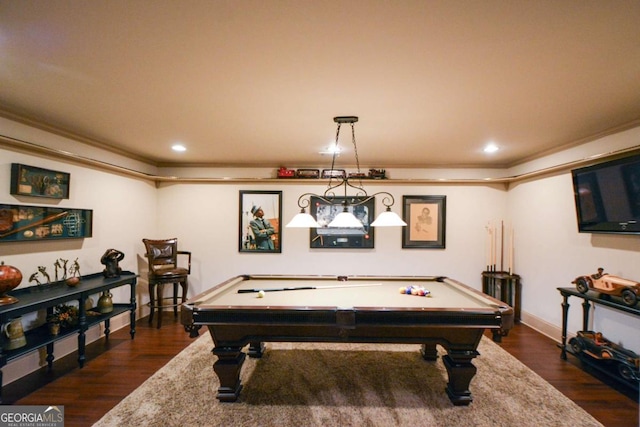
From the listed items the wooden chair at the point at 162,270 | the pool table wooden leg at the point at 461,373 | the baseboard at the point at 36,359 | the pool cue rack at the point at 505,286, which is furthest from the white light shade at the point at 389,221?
the baseboard at the point at 36,359

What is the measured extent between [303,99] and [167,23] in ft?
3.64

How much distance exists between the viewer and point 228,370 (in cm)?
242

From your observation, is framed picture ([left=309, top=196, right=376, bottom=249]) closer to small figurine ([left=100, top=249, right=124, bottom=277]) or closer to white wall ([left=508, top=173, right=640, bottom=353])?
white wall ([left=508, top=173, right=640, bottom=353])

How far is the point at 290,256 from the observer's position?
196 inches

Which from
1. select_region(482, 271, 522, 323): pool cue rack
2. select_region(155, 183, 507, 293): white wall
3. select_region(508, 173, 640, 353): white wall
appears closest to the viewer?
select_region(508, 173, 640, 353): white wall

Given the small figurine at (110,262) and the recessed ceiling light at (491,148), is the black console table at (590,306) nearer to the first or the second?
the recessed ceiling light at (491,148)

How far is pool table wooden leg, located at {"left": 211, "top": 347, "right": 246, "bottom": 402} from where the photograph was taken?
2.40 metres

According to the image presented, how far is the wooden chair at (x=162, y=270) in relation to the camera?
13.7 feet

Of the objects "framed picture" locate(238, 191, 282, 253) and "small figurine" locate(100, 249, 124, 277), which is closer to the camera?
"small figurine" locate(100, 249, 124, 277)

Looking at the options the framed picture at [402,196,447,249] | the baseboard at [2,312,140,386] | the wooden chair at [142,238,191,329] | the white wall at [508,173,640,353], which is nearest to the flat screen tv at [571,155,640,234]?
the white wall at [508,173,640,353]

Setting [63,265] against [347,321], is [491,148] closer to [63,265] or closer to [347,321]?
[347,321]

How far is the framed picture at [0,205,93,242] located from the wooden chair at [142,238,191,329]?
34.3 inches

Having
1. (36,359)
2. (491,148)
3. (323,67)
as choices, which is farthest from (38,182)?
(491,148)

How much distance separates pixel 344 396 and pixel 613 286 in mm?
2686
